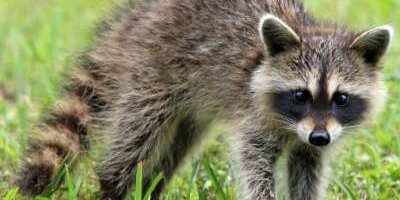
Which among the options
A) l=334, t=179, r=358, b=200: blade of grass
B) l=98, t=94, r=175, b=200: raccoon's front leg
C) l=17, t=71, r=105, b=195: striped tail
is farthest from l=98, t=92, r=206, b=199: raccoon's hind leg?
l=334, t=179, r=358, b=200: blade of grass

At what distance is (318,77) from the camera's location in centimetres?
680

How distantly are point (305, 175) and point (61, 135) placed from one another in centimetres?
169

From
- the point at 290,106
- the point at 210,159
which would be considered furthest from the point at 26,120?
the point at 290,106

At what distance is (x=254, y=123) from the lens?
7184 mm

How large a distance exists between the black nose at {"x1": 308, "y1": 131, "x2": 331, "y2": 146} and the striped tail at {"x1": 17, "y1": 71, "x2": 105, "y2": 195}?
68.8 inches

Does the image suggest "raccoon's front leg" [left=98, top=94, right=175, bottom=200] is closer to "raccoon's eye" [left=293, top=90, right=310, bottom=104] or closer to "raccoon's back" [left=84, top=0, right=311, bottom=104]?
"raccoon's back" [left=84, top=0, right=311, bottom=104]

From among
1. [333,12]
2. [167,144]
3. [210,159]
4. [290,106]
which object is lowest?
[333,12]

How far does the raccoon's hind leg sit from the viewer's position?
756 centimetres

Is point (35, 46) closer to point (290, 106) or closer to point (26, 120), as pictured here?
point (26, 120)

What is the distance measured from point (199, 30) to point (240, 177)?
114 cm

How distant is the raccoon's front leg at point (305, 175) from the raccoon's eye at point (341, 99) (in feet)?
1.83

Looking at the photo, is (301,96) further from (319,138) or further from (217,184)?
(217,184)

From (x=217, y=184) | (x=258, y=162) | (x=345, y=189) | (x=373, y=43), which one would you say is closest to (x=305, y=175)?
(x=345, y=189)

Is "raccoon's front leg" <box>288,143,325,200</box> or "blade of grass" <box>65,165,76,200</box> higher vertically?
"blade of grass" <box>65,165,76,200</box>
